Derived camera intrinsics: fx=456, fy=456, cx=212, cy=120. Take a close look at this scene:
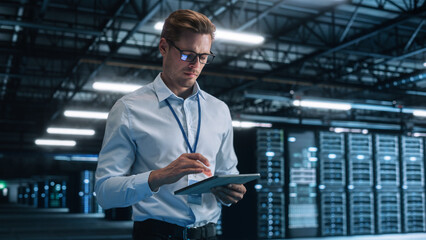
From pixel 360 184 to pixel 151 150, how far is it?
7.79 meters

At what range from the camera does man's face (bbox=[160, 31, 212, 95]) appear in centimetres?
134

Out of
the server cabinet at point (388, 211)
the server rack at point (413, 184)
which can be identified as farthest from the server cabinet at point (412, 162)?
the server cabinet at point (388, 211)

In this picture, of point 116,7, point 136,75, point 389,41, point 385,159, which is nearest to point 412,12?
point 385,159

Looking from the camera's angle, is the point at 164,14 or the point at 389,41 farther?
the point at 389,41

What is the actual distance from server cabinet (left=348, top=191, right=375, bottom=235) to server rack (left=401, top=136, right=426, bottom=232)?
79 centimetres

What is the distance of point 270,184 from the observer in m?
7.64

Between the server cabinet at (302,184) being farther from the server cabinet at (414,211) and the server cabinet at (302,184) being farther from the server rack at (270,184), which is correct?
the server cabinet at (414,211)

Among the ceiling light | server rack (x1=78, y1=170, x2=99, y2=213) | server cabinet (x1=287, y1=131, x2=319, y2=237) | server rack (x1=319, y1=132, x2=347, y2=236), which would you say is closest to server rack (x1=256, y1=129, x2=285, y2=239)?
server cabinet (x1=287, y1=131, x2=319, y2=237)

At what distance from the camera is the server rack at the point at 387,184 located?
8.56 m

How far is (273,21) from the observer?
12547mm

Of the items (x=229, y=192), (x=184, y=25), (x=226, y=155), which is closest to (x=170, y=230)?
(x=229, y=192)

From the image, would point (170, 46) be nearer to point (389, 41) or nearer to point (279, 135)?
point (279, 135)

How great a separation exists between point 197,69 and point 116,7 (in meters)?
9.72

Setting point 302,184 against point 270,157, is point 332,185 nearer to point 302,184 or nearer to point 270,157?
point 302,184
